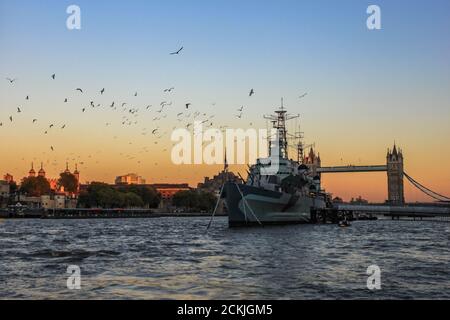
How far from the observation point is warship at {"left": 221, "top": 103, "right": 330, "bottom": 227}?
73688 mm

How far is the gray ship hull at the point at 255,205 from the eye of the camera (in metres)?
72.8

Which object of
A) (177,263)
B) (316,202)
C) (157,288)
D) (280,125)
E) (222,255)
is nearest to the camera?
(157,288)

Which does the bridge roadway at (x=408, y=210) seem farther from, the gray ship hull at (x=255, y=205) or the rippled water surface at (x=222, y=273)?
the rippled water surface at (x=222, y=273)

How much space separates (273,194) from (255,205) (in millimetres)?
4448

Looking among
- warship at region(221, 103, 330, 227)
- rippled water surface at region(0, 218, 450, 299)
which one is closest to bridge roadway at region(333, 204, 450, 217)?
warship at region(221, 103, 330, 227)

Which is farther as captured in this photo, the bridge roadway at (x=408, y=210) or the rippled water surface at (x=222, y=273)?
the bridge roadway at (x=408, y=210)

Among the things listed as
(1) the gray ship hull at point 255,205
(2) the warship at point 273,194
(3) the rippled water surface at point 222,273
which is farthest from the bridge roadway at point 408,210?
(3) the rippled water surface at point 222,273

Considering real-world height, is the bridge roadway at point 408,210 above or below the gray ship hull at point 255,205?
below

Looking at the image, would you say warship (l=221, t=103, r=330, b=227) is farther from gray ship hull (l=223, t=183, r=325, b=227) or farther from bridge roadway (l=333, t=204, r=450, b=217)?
bridge roadway (l=333, t=204, r=450, b=217)
